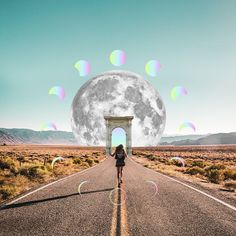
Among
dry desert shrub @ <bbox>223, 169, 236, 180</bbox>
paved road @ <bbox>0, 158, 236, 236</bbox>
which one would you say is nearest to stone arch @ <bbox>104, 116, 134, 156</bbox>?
dry desert shrub @ <bbox>223, 169, 236, 180</bbox>

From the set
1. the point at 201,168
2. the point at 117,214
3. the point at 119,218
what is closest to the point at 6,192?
the point at 117,214

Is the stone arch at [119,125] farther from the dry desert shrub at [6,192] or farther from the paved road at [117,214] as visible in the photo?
the paved road at [117,214]

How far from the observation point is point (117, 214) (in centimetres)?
616

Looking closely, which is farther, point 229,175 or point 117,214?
point 229,175

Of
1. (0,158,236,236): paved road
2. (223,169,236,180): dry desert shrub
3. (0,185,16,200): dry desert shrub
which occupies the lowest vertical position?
Result: (0,158,236,236): paved road

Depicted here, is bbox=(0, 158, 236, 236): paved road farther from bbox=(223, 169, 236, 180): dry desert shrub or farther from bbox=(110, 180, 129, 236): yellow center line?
bbox=(223, 169, 236, 180): dry desert shrub

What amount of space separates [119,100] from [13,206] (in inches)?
2226

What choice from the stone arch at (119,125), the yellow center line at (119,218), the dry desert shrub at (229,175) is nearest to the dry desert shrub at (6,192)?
the yellow center line at (119,218)

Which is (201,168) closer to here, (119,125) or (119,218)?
(119,218)

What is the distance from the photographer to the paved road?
16.7ft

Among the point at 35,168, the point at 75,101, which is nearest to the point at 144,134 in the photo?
the point at 75,101

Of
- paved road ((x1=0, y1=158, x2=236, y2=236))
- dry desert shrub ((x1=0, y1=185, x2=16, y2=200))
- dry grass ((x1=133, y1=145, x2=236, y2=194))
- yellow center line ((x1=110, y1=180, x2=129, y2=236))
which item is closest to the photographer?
yellow center line ((x1=110, y1=180, x2=129, y2=236))

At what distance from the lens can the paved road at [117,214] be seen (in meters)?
5.08

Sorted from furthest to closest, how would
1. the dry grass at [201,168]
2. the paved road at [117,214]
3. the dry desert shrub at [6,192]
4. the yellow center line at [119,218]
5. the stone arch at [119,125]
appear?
the stone arch at [119,125] < the dry grass at [201,168] < the dry desert shrub at [6,192] < the paved road at [117,214] < the yellow center line at [119,218]
